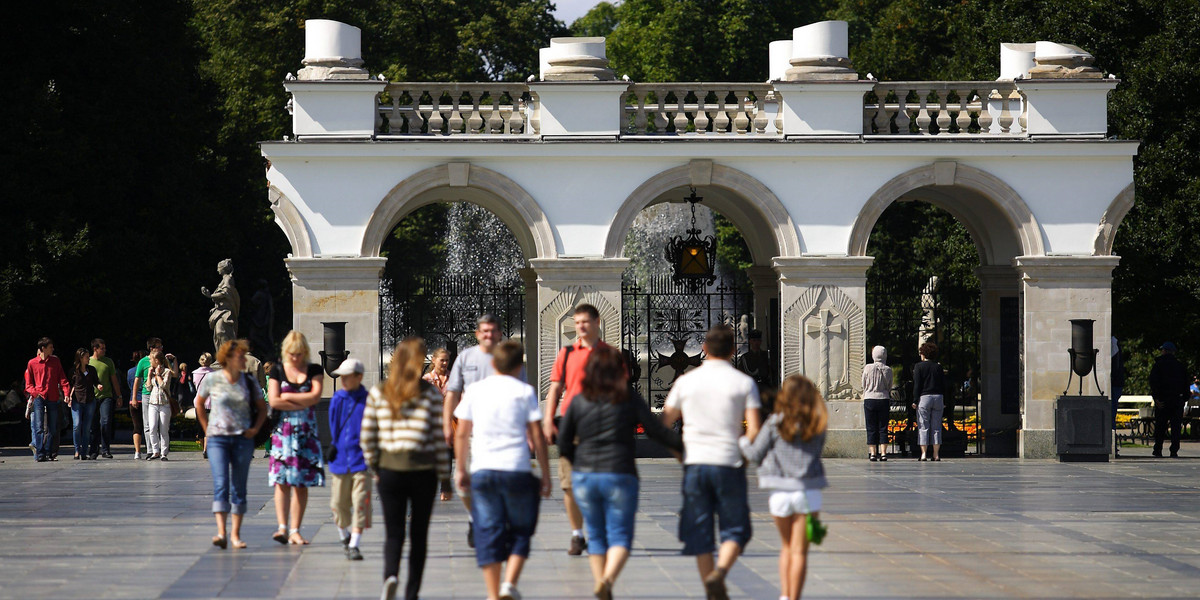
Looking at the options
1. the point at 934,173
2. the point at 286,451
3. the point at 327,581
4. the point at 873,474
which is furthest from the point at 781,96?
the point at 327,581

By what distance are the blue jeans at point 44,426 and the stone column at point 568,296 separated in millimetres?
7427

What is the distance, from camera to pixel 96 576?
36.8ft

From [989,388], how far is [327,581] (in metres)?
16.2

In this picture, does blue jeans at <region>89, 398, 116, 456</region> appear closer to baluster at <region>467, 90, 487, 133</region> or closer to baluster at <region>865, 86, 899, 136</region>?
baluster at <region>467, 90, 487, 133</region>

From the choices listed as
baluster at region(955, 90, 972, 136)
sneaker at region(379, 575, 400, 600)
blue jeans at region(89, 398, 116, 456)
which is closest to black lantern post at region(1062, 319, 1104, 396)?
baluster at region(955, 90, 972, 136)

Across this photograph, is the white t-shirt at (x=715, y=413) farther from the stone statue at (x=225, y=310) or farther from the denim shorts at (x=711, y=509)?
the stone statue at (x=225, y=310)

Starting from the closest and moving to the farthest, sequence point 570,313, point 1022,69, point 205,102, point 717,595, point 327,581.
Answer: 1. point 717,595
2. point 327,581
3. point 570,313
4. point 1022,69
5. point 205,102

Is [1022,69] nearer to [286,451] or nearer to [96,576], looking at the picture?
[286,451]

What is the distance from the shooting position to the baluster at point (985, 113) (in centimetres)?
2319

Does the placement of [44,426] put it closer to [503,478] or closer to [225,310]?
[225,310]

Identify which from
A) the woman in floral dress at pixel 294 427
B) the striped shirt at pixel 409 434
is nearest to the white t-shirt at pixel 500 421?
the striped shirt at pixel 409 434

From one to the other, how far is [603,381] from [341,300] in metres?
13.3

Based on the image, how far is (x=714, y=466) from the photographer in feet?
31.2

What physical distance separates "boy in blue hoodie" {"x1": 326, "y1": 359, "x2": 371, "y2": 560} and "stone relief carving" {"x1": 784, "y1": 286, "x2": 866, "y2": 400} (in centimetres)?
1118
